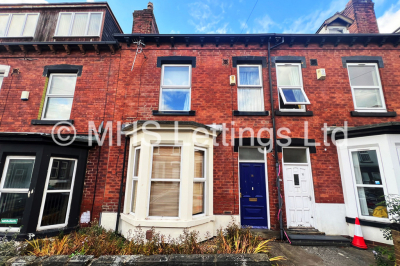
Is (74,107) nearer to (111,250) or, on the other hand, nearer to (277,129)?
(111,250)

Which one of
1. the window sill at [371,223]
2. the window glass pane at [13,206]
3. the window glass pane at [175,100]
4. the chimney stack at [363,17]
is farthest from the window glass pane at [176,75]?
the chimney stack at [363,17]

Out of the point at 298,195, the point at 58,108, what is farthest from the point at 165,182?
the point at 58,108

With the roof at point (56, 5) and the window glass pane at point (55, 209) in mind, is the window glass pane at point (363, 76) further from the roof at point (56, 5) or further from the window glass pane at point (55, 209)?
the window glass pane at point (55, 209)

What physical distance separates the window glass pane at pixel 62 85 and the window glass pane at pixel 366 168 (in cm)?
970

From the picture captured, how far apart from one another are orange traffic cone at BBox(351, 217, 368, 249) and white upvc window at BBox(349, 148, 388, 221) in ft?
1.25

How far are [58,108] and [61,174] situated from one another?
8.54 feet

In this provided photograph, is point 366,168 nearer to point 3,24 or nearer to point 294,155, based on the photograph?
point 294,155

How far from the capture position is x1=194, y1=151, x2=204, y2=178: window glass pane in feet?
17.6

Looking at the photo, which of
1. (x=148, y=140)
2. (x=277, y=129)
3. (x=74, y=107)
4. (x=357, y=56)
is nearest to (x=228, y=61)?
(x=277, y=129)

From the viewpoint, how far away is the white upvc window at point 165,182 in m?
4.89

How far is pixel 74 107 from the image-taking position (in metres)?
6.42

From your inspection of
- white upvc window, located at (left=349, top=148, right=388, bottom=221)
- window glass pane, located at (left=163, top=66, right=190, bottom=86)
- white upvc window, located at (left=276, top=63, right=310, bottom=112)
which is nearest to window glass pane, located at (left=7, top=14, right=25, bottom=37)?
window glass pane, located at (left=163, top=66, right=190, bottom=86)

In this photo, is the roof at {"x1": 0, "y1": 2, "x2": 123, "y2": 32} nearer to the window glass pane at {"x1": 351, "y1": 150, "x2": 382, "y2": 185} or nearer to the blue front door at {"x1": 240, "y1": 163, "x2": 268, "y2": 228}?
the blue front door at {"x1": 240, "y1": 163, "x2": 268, "y2": 228}

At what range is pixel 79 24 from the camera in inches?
294
